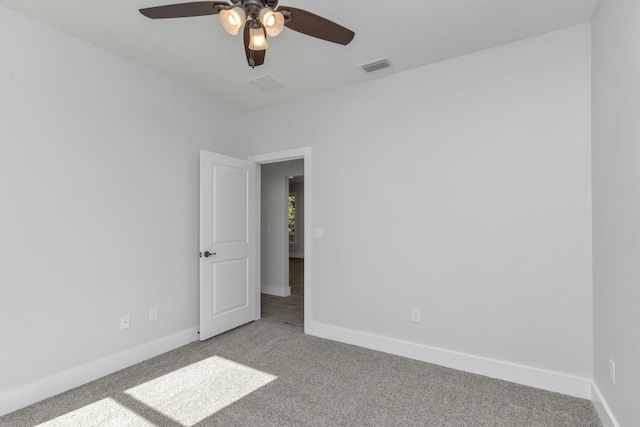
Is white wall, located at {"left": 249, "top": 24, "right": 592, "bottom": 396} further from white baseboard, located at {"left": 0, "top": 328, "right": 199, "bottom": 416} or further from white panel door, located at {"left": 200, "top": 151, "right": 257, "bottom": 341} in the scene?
white baseboard, located at {"left": 0, "top": 328, "right": 199, "bottom": 416}

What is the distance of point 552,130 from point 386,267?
1.75 metres

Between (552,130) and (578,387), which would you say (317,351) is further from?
(552,130)

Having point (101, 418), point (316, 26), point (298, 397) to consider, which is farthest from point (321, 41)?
point (101, 418)

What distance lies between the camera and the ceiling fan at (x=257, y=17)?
1538 millimetres

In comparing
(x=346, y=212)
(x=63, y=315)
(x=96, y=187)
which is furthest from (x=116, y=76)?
(x=346, y=212)

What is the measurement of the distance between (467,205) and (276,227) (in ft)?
11.8

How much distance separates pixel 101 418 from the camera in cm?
197

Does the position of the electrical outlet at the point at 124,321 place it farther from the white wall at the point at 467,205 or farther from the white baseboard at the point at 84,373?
the white wall at the point at 467,205

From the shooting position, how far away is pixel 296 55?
106 inches

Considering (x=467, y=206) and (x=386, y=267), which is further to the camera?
(x=386, y=267)

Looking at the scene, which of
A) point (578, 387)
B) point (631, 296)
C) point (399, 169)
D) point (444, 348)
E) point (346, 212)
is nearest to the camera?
point (631, 296)

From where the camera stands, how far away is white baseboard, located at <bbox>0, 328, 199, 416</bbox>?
207cm

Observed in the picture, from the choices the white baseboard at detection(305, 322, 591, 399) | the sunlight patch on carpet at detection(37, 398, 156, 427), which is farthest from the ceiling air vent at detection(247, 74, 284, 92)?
the sunlight patch on carpet at detection(37, 398, 156, 427)

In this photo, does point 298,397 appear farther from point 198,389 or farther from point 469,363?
point 469,363
